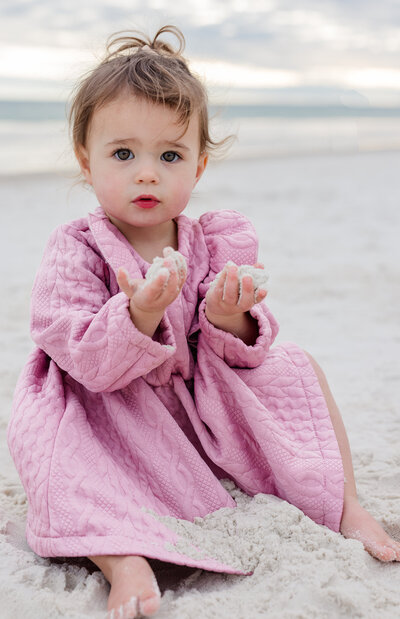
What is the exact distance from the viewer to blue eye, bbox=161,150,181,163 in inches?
74.2

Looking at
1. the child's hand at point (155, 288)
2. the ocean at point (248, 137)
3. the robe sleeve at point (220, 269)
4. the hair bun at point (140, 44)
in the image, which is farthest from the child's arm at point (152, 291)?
the ocean at point (248, 137)

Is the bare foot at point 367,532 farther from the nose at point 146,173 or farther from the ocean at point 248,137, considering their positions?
the ocean at point 248,137

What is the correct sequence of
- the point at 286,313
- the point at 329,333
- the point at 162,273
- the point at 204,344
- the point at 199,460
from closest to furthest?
the point at 162,273, the point at 199,460, the point at 204,344, the point at 329,333, the point at 286,313

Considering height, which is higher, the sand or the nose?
the nose

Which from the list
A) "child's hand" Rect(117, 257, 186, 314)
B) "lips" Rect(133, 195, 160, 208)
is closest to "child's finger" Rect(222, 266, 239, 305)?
"child's hand" Rect(117, 257, 186, 314)

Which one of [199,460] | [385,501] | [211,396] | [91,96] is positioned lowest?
[385,501]

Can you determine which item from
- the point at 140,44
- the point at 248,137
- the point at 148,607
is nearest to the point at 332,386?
the point at 140,44

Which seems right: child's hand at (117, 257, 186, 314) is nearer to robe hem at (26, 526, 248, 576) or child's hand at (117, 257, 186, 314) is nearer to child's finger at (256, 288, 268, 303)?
child's finger at (256, 288, 268, 303)

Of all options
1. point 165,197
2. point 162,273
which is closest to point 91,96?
point 165,197

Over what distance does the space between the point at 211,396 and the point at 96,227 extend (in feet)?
1.77

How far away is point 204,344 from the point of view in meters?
1.93

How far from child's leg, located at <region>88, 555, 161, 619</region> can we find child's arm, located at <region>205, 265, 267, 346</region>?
604mm

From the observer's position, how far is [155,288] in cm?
151

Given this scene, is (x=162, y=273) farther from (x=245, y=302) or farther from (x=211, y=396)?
(x=211, y=396)
